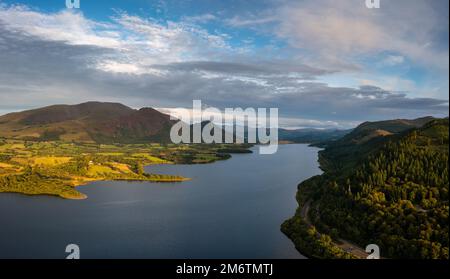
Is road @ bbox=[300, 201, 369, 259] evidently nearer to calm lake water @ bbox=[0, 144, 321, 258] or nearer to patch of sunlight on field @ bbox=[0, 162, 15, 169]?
calm lake water @ bbox=[0, 144, 321, 258]

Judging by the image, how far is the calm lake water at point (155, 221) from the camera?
4562 centimetres

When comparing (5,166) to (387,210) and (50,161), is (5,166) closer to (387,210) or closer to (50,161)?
(50,161)

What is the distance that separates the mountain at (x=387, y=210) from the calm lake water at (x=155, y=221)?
13.2 ft

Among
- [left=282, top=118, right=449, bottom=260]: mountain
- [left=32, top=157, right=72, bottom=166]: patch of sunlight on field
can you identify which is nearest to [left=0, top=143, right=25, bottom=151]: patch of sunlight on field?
[left=32, top=157, right=72, bottom=166]: patch of sunlight on field

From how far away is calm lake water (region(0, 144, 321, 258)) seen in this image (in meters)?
45.6

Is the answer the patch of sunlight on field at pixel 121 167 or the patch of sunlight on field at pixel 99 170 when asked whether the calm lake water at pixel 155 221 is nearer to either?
the patch of sunlight on field at pixel 99 170

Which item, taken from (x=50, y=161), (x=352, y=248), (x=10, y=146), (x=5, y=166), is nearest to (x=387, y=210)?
(x=352, y=248)

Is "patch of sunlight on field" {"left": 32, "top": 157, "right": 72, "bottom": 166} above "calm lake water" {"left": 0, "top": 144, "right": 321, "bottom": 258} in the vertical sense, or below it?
above

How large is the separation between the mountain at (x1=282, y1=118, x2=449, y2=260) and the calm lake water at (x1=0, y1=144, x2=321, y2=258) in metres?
4.04

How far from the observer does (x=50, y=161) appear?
381ft

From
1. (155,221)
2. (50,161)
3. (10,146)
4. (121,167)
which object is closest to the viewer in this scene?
(155,221)

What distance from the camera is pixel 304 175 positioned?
109 m

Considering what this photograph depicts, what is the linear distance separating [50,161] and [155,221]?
72208 millimetres

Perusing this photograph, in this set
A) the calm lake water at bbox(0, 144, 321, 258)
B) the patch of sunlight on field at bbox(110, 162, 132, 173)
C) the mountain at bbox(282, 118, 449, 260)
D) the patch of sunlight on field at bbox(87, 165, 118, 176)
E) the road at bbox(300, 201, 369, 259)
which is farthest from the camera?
the patch of sunlight on field at bbox(110, 162, 132, 173)
